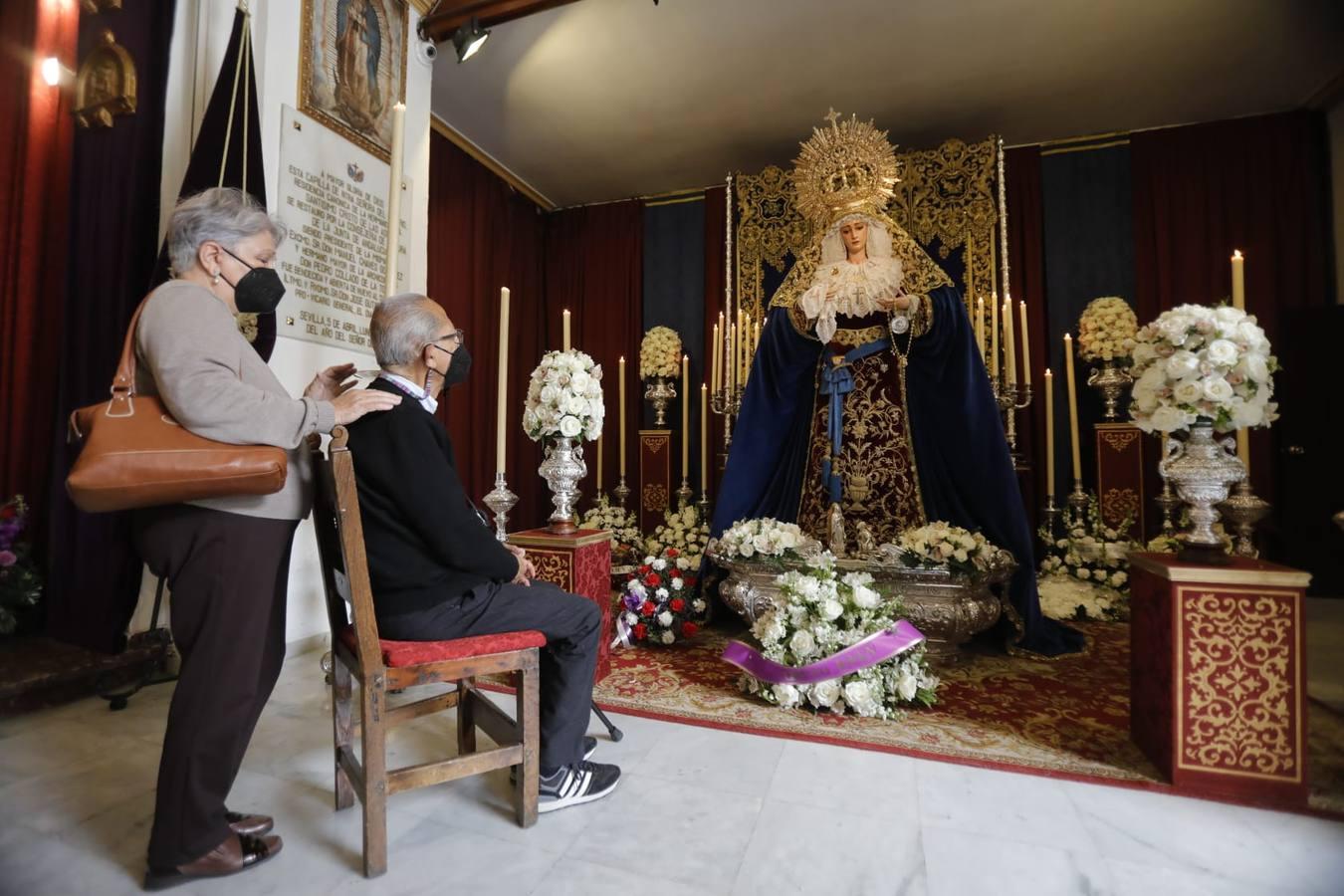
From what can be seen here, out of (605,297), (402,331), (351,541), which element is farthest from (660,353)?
(351,541)

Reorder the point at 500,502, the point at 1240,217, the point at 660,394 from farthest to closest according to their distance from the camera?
the point at 660,394
the point at 1240,217
the point at 500,502

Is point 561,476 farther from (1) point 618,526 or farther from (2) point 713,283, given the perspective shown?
(2) point 713,283

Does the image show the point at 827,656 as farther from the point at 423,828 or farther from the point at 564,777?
the point at 423,828

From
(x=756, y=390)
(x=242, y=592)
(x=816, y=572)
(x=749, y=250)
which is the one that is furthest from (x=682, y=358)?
(x=242, y=592)

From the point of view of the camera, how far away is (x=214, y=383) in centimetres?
139

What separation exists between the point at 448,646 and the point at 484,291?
487 centimetres

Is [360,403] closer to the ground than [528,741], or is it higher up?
higher up

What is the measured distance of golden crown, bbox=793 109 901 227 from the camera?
3992mm

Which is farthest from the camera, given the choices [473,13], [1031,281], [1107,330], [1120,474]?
[1031,281]

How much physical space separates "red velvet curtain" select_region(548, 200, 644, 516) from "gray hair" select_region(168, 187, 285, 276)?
4966 millimetres

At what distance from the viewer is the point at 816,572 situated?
9.40 feet

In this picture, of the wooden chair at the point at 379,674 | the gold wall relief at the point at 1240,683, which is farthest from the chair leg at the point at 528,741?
the gold wall relief at the point at 1240,683

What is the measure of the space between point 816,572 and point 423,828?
184 cm

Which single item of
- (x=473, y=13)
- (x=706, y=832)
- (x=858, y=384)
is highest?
(x=473, y=13)
